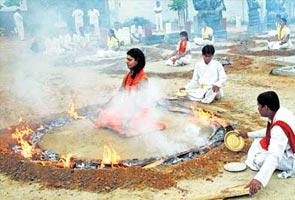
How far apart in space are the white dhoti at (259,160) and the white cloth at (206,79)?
3.53 meters

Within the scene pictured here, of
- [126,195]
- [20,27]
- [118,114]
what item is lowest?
[126,195]

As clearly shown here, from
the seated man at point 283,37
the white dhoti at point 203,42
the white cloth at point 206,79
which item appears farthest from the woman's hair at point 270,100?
the white dhoti at point 203,42

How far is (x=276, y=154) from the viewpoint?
13.6 ft

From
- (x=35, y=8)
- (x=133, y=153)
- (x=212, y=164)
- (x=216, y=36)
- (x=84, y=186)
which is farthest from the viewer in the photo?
(x=35, y=8)

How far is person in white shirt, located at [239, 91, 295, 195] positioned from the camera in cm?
406

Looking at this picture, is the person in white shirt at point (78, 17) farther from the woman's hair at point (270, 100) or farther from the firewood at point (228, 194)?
the firewood at point (228, 194)

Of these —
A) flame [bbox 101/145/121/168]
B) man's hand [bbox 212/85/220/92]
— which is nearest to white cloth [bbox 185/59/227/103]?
man's hand [bbox 212/85/220/92]

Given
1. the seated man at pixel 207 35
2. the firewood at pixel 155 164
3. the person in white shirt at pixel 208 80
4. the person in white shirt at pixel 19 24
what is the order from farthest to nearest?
the person in white shirt at pixel 19 24 → the seated man at pixel 207 35 → the person in white shirt at pixel 208 80 → the firewood at pixel 155 164

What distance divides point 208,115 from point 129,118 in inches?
61.0

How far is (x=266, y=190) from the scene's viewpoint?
4285 millimetres

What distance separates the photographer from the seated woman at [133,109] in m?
6.38

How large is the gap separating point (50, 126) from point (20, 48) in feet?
52.2

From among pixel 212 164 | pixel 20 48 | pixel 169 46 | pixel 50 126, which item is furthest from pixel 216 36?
pixel 212 164

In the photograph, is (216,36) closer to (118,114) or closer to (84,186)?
(118,114)
